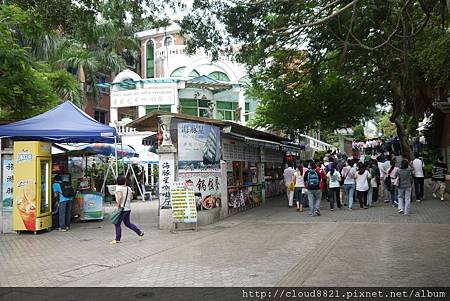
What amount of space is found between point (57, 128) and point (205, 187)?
4350mm

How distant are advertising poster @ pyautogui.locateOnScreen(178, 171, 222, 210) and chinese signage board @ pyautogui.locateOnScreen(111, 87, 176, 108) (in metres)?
17.5

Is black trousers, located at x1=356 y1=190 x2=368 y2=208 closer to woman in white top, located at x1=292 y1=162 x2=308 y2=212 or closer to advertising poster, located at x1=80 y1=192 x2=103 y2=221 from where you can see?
woman in white top, located at x1=292 y1=162 x2=308 y2=212

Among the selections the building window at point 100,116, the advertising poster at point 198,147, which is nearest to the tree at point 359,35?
the advertising poster at point 198,147

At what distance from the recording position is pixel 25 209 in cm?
1192

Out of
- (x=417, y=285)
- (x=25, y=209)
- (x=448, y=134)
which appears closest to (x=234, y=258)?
→ (x=417, y=285)

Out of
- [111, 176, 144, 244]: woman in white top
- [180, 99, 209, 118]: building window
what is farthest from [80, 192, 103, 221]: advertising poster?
[180, 99, 209, 118]: building window

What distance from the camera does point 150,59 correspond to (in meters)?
36.1

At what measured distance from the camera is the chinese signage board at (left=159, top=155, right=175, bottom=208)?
12234 mm

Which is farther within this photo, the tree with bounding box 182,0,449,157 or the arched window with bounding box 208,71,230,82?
the arched window with bounding box 208,71,230,82

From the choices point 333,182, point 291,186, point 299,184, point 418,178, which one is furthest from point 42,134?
point 418,178

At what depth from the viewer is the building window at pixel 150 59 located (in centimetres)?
3594

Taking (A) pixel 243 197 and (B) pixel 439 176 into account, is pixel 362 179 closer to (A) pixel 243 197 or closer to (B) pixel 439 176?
(B) pixel 439 176

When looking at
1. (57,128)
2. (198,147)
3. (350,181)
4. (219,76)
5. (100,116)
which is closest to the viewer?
(57,128)

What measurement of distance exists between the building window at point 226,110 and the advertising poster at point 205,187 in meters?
19.7
